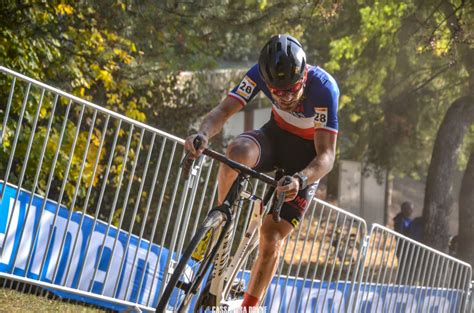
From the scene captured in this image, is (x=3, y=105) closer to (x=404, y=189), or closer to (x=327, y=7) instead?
(x=327, y=7)

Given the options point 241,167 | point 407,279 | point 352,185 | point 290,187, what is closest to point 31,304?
point 241,167

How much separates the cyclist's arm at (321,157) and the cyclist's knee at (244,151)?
42 cm

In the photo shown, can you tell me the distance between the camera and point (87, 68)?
12961 mm

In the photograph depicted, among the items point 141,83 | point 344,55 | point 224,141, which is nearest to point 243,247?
point 141,83

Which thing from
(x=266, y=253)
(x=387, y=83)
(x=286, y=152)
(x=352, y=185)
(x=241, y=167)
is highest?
(x=387, y=83)

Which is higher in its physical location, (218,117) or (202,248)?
(218,117)

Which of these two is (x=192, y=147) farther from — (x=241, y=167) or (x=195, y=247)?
(x=195, y=247)

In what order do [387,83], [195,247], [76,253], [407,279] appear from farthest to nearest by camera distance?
1. [387,83]
2. [407,279]
3. [76,253]
4. [195,247]

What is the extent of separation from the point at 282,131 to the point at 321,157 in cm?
71

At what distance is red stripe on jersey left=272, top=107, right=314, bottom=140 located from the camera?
6734 millimetres

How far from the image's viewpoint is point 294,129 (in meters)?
6.77

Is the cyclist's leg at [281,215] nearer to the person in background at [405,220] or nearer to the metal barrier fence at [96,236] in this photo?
the metal barrier fence at [96,236]

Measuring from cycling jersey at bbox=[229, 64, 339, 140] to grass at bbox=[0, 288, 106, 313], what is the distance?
242cm

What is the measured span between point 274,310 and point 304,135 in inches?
97.1
